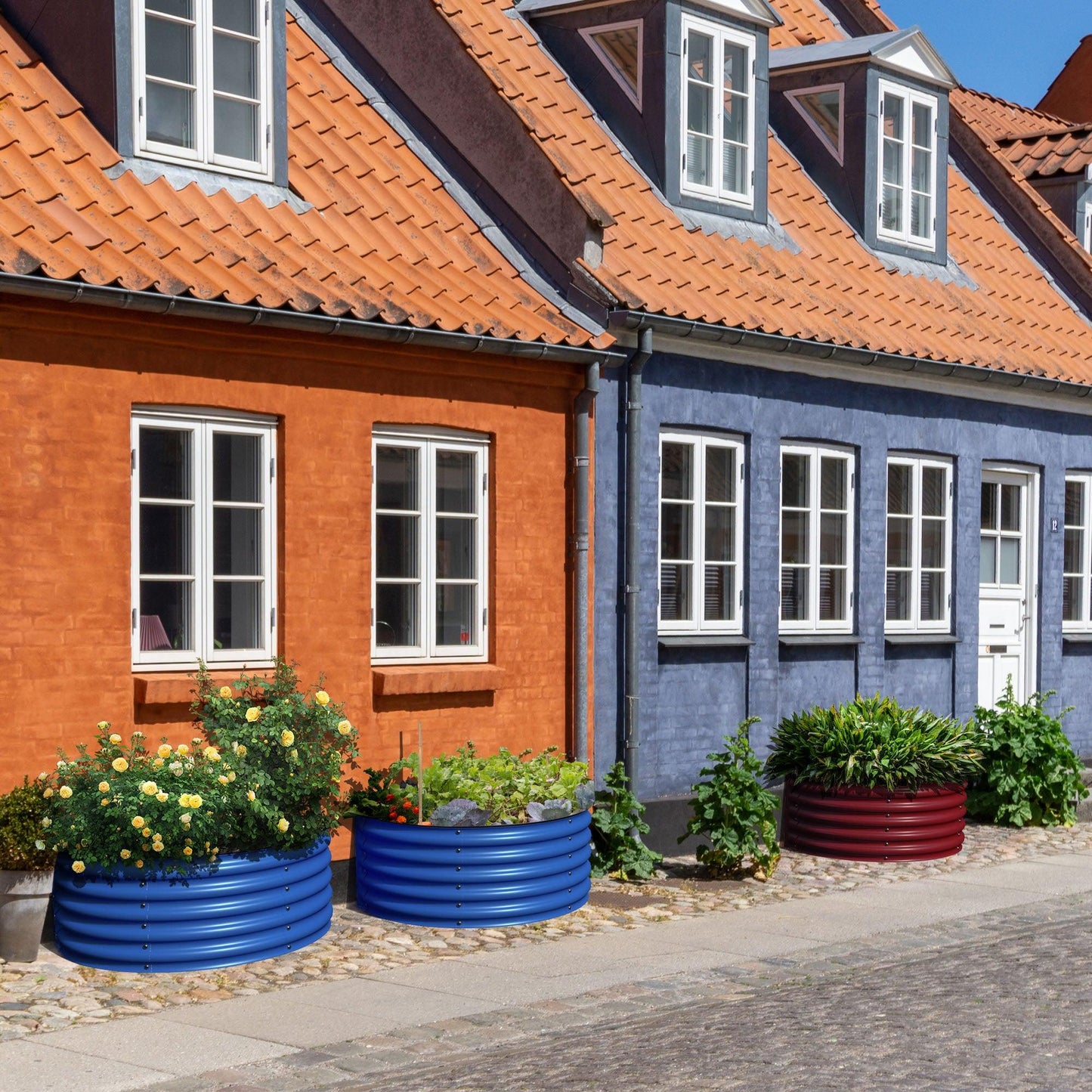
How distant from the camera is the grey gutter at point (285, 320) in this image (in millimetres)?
9062

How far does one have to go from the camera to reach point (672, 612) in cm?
1303

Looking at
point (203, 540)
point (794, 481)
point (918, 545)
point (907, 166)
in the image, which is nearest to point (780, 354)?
point (794, 481)

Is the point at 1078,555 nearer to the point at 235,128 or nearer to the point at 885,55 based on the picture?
the point at 885,55

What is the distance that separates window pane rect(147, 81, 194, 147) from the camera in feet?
35.9

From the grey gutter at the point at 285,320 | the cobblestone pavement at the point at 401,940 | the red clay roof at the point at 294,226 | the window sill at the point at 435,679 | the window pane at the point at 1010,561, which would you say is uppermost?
the red clay roof at the point at 294,226

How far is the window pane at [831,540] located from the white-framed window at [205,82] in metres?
5.30

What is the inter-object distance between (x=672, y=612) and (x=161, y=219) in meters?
4.66

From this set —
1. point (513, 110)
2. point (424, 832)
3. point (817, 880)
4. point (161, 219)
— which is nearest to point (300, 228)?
point (161, 219)

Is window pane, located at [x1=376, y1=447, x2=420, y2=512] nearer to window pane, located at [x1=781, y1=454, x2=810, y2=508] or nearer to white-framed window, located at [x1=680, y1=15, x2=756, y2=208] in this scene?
window pane, located at [x1=781, y1=454, x2=810, y2=508]

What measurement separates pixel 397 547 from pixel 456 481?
2.01 ft

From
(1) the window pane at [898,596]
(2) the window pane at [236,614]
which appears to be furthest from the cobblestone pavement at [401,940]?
(1) the window pane at [898,596]

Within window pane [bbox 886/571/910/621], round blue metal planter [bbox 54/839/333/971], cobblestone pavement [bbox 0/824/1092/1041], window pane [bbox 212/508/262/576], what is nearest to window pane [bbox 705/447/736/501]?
window pane [bbox 886/571/910/621]

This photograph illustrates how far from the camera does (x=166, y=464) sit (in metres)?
9.98

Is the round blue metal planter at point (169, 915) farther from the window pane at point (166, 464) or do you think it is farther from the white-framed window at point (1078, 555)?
the white-framed window at point (1078, 555)
